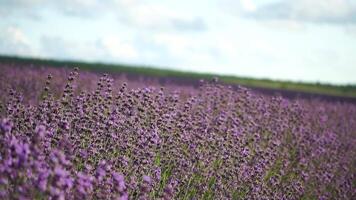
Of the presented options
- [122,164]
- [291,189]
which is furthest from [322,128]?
[122,164]

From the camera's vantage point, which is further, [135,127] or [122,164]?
[135,127]

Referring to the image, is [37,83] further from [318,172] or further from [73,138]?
[73,138]

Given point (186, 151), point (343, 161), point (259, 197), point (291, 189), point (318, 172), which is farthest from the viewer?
point (343, 161)

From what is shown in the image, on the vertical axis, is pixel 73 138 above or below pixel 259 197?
above

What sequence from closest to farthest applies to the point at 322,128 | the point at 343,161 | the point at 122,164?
1. the point at 122,164
2. the point at 343,161
3. the point at 322,128

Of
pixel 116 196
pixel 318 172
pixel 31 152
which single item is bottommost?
pixel 318 172

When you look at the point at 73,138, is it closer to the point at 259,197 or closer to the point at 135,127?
the point at 135,127
